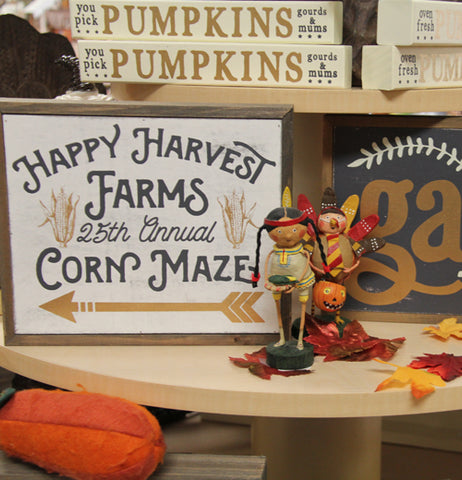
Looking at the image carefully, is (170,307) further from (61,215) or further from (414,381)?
(414,381)

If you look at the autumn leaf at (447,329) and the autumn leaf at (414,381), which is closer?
the autumn leaf at (414,381)

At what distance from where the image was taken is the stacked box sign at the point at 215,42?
74 centimetres

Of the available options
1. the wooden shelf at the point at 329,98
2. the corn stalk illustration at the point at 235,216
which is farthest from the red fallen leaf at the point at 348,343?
the wooden shelf at the point at 329,98

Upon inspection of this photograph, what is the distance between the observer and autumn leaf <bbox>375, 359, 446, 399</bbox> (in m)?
0.62

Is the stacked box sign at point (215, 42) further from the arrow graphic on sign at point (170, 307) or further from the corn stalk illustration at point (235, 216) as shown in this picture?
the arrow graphic on sign at point (170, 307)

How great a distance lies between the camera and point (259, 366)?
2.21 ft

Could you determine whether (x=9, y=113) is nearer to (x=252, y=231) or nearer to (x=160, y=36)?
(x=160, y=36)

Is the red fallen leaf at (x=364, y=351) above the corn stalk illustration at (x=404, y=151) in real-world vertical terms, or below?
below

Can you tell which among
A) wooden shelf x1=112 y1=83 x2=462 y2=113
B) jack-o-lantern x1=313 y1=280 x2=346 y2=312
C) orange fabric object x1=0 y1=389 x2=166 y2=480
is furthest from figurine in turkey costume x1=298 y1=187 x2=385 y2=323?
orange fabric object x1=0 y1=389 x2=166 y2=480

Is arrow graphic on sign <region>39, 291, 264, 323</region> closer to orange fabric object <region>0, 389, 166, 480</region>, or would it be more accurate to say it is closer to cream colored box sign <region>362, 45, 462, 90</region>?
orange fabric object <region>0, 389, 166, 480</region>

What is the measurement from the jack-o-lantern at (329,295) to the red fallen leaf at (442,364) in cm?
11

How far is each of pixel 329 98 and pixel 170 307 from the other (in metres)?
0.30

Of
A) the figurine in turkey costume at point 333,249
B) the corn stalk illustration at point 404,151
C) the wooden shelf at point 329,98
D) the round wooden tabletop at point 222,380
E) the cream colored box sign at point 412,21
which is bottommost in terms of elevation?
the round wooden tabletop at point 222,380

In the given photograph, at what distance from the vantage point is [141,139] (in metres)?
0.72
